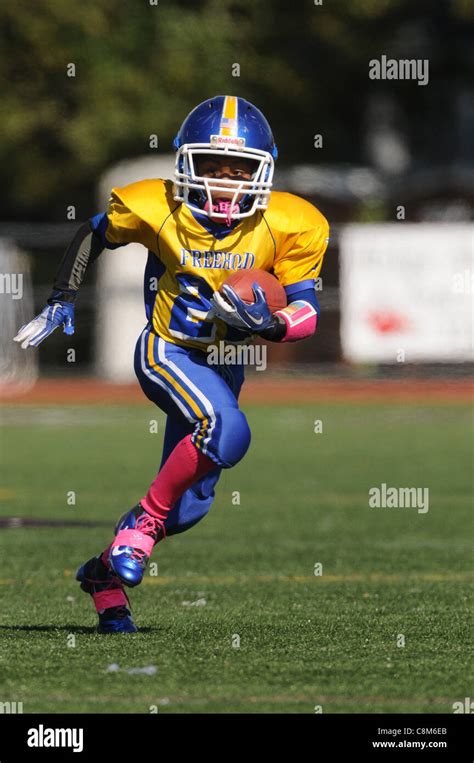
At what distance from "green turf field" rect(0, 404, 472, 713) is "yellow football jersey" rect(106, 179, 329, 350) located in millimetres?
1193

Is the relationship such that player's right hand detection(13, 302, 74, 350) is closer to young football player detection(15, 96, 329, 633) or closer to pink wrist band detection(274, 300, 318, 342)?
young football player detection(15, 96, 329, 633)

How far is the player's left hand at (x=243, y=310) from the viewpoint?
19.5 ft

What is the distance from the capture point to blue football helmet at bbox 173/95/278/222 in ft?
20.4

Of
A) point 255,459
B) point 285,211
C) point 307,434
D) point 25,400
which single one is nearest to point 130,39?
point 25,400

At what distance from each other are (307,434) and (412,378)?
6.69 m

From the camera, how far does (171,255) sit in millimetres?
6309

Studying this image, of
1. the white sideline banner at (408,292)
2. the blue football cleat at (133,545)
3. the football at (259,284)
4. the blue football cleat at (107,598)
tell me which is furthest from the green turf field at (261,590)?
the white sideline banner at (408,292)

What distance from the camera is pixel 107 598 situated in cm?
635

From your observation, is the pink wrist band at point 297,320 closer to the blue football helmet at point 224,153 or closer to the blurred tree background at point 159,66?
the blue football helmet at point 224,153

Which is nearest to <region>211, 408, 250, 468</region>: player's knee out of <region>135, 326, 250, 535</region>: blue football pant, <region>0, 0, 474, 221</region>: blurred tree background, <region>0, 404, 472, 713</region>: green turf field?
<region>135, 326, 250, 535</region>: blue football pant

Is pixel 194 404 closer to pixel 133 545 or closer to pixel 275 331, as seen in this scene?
pixel 275 331

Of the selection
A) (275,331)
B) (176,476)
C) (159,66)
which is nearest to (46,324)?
(176,476)

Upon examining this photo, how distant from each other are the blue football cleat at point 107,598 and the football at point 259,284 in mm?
1215

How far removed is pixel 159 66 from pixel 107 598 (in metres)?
24.0
